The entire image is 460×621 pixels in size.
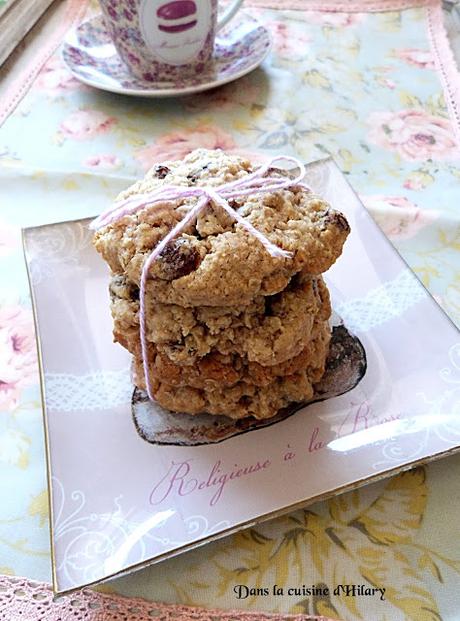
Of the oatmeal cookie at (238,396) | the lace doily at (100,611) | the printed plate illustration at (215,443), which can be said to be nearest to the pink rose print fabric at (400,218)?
the printed plate illustration at (215,443)

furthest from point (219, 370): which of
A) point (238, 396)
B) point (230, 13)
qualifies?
point (230, 13)

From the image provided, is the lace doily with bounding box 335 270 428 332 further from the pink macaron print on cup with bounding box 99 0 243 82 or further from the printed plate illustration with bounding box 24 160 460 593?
the pink macaron print on cup with bounding box 99 0 243 82

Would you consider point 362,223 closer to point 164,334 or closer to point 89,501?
point 164,334

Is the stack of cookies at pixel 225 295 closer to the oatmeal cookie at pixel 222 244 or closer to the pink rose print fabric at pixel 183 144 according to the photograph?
the oatmeal cookie at pixel 222 244

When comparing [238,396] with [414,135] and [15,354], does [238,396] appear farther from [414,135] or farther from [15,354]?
[414,135]

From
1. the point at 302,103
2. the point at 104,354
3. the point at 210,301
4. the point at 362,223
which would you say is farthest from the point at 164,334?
the point at 302,103

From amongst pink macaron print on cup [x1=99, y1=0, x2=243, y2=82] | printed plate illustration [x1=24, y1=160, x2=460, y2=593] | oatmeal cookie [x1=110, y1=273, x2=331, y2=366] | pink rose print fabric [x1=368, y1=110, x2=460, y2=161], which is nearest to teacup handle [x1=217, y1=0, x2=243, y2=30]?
pink macaron print on cup [x1=99, y1=0, x2=243, y2=82]
